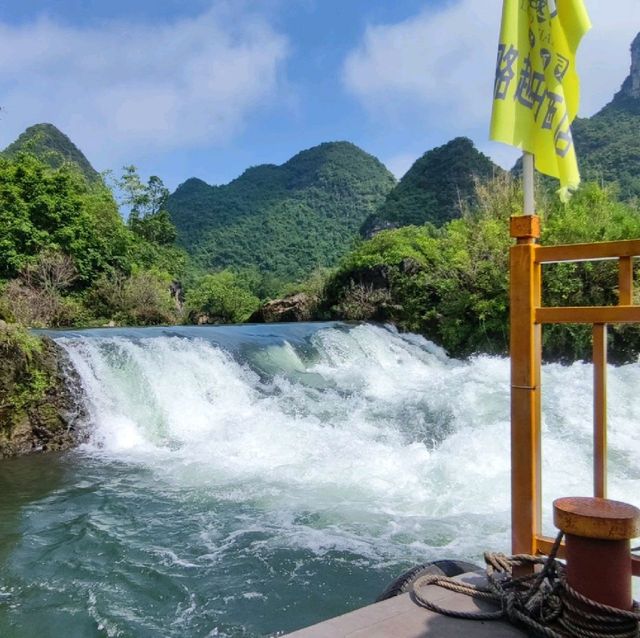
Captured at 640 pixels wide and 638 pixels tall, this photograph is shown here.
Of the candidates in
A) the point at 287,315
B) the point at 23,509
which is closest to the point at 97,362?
the point at 23,509

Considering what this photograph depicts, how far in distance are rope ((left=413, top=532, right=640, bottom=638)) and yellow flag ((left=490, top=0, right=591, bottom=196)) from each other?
1538mm

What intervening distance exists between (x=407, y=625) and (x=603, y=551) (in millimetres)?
666

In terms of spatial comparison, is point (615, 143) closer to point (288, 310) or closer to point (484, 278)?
point (288, 310)

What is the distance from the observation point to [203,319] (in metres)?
30.1

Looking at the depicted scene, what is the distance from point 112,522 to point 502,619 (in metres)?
4.17

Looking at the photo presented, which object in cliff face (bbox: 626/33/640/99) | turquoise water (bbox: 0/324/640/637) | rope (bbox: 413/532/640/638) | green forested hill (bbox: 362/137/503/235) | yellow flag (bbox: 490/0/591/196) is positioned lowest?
turquoise water (bbox: 0/324/640/637)

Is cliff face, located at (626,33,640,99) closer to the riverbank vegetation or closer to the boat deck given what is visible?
the riverbank vegetation

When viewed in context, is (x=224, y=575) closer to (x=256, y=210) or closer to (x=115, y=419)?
(x=115, y=419)

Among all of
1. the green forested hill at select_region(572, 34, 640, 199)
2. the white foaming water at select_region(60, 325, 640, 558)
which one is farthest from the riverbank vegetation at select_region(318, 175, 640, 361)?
the green forested hill at select_region(572, 34, 640, 199)

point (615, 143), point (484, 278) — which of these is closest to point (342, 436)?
point (484, 278)

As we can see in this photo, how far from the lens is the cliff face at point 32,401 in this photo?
7910 millimetres

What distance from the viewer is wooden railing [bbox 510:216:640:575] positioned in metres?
2.32

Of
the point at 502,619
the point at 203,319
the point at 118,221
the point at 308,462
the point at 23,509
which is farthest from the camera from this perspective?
the point at 203,319

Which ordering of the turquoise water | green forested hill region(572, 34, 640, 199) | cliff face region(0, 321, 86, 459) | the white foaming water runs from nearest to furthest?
the turquoise water < the white foaming water < cliff face region(0, 321, 86, 459) < green forested hill region(572, 34, 640, 199)
